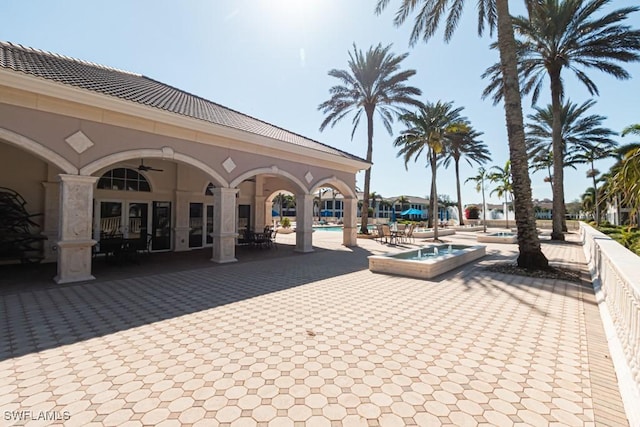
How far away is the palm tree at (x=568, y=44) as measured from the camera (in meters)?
15.5

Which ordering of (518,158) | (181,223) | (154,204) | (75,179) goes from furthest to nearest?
1. (181,223)
2. (154,204)
3. (518,158)
4. (75,179)

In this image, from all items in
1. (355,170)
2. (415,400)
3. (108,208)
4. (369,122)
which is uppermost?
(369,122)

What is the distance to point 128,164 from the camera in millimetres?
12812

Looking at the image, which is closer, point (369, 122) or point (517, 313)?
point (517, 313)

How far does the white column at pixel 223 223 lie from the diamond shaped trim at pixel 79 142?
402 centimetres

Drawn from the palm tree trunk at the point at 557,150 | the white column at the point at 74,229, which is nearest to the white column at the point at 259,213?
the white column at the point at 74,229

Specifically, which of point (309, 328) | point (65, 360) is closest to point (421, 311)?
point (309, 328)

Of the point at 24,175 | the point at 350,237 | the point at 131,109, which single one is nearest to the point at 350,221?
the point at 350,237

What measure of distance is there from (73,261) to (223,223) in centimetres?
446

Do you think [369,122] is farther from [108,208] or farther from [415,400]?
[415,400]

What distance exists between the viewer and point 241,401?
9.78 ft

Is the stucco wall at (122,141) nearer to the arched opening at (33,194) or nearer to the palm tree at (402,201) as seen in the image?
the arched opening at (33,194)

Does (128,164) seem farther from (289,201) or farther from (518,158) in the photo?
(289,201)

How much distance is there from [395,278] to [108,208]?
1219cm
